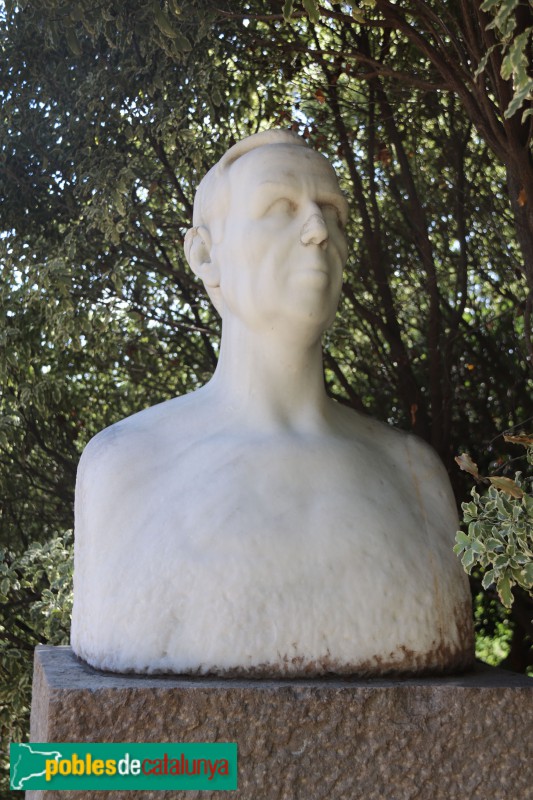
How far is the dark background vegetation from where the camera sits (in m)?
4.90

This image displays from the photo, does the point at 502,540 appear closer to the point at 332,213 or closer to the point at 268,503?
the point at 268,503

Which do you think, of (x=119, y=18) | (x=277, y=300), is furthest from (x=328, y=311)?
(x=119, y=18)

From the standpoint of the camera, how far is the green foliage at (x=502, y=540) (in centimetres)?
284

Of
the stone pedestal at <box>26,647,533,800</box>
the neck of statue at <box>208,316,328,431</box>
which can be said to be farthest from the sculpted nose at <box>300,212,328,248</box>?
the stone pedestal at <box>26,647,533,800</box>

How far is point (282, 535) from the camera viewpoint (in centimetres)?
283

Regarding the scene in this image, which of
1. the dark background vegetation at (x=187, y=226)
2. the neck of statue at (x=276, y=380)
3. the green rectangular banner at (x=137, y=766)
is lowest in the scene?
the green rectangular banner at (x=137, y=766)

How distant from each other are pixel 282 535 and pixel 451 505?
60 centimetres

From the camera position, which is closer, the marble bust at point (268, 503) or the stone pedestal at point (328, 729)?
the stone pedestal at point (328, 729)

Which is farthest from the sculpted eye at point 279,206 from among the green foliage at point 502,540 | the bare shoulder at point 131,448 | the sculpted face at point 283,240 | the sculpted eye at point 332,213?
the green foliage at point 502,540

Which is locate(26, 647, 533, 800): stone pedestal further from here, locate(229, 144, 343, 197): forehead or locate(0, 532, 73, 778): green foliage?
locate(0, 532, 73, 778): green foliage

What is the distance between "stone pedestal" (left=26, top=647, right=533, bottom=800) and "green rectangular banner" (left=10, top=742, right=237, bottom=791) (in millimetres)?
18

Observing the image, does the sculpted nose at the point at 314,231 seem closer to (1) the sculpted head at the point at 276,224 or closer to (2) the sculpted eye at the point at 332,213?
(1) the sculpted head at the point at 276,224

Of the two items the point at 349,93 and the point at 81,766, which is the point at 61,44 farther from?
the point at 81,766

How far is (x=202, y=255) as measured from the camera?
344 cm
